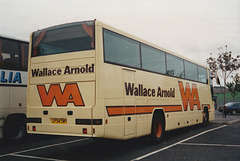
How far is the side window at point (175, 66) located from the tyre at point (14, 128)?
6.17 m

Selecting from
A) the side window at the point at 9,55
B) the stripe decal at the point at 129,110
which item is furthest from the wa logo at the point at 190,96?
the side window at the point at 9,55

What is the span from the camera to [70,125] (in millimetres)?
6953

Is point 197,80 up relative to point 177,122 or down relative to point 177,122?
up

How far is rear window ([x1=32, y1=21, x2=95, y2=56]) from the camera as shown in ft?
23.6

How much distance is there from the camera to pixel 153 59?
32.5 ft

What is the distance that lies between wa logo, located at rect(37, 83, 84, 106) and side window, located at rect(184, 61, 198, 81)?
292 inches

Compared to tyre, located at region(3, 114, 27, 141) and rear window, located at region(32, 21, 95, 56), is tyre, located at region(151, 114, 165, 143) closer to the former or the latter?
rear window, located at region(32, 21, 95, 56)

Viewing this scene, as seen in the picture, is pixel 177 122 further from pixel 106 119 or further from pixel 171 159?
pixel 106 119

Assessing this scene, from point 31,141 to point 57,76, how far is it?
4708 millimetres

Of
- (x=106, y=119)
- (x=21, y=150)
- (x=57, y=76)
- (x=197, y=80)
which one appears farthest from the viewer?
(x=197, y=80)

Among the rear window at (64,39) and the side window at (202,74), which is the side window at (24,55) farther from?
the side window at (202,74)

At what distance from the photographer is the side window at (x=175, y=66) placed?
36.8ft

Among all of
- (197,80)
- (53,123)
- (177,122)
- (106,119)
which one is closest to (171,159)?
(106,119)

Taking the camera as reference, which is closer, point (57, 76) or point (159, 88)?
point (57, 76)
